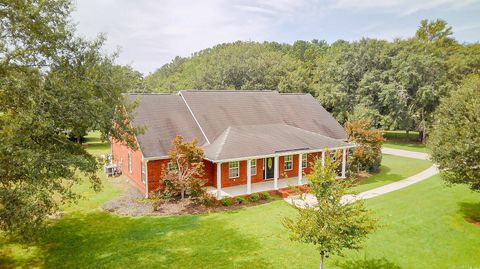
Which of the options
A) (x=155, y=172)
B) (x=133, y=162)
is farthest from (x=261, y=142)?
(x=133, y=162)

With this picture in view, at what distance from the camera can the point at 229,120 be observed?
26.0 m

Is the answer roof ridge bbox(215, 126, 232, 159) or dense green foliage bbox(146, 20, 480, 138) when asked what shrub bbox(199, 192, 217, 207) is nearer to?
roof ridge bbox(215, 126, 232, 159)

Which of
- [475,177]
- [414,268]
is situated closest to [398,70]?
[475,177]

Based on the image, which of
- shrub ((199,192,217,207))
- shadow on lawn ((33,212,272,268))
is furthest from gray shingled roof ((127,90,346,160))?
shadow on lawn ((33,212,272,268))

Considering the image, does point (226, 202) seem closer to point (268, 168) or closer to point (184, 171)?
point (184, 171)

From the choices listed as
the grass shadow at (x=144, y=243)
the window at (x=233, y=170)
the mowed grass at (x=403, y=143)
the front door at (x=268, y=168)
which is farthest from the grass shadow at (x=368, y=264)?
the mowed grass at (x=403, y=143)

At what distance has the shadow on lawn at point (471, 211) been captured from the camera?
1655 centimetres

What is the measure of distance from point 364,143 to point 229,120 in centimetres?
1184

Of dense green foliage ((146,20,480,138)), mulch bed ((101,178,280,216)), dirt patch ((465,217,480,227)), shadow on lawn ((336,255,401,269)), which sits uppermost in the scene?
dense green foliage ((146,20,480,138))

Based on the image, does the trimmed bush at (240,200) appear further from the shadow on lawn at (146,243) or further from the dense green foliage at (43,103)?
the dense green foliage at (43,103)

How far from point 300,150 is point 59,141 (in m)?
15.7

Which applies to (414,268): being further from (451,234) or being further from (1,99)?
(1,99)

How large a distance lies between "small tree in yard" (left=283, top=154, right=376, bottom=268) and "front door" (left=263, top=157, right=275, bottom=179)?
1334 centimetres

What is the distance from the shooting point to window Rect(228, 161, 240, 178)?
22.0 metres
